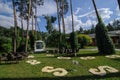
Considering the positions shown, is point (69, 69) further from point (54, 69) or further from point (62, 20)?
point (62, 20)

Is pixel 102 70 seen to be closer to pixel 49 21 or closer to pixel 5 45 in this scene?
pixel 5 45

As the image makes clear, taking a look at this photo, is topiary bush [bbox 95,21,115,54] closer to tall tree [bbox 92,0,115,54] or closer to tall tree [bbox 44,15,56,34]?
tall tree [bbox 92,0,115,54]

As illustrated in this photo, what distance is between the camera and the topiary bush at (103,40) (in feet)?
68.9

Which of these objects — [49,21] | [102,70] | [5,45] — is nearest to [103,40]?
[102,70]

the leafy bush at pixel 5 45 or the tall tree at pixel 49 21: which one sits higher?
the tall tree at pixel 49 21

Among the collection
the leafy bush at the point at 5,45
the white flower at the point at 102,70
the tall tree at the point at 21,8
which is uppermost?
the tall tree at the point at 21,8

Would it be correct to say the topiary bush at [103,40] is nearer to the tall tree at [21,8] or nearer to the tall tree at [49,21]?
the tall tree at [21,8]

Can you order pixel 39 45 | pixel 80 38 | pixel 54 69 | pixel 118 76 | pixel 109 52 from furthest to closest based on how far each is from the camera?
pixel 80 38, pixel 39 45, pixel 109 52, pixel 54 69, pixel 118 76

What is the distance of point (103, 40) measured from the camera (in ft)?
70.8

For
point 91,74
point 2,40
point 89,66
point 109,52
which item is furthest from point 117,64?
point 2,40

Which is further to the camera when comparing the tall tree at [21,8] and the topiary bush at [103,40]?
the tall tree at [21,8]

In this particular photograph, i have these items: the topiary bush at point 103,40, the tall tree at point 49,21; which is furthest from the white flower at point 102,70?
the tall tree at point 49,21

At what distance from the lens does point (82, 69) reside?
13625mm

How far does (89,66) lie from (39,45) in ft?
63.9
